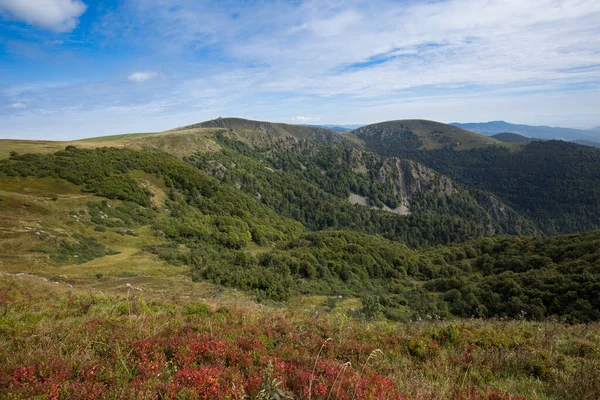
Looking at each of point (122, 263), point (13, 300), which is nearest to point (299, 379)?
point (13, 300)

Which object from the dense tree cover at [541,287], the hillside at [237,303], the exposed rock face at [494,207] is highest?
the hillside at [237,303]

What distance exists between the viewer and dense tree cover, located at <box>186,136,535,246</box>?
115000mm

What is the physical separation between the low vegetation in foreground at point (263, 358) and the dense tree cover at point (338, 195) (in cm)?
9129

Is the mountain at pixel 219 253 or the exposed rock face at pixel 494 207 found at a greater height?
the mountain at pixel 219 253

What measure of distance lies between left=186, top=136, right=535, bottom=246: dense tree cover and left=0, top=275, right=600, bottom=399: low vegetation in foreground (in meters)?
91.3

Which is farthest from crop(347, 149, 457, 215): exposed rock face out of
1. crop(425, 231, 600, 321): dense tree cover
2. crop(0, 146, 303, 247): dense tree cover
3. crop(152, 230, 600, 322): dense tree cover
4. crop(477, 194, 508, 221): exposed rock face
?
crop(425, 231, 600, 321): dense tree cover

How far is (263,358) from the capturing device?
530 centimetres

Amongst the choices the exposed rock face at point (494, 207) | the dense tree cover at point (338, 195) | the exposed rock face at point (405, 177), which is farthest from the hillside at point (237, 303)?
the exposed rock face at point (494, 207)

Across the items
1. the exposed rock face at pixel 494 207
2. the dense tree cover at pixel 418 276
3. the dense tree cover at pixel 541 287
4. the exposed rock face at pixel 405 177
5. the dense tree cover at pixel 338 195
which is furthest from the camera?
the exposed rock face at pixel 405 177

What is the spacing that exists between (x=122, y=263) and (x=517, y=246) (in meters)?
69.3

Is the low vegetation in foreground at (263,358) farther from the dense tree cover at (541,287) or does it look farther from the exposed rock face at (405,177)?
the exposed rock face at (405,177)

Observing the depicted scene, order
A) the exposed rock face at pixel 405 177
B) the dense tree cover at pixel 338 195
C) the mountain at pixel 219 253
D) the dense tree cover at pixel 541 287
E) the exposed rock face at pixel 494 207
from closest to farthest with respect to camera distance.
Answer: the mountain at pixel 219 253, the dense tree cover at pixel 541 287, the dense tree cover at pixel 338 195, the exposed rock face at pixel 494 207, the exposed rock face at pixel 405 177

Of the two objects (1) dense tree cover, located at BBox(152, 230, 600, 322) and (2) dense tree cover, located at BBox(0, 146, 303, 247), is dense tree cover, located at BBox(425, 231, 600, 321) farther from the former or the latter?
(2) dense tree cover, located at BBox(0, 146, 303, 247)

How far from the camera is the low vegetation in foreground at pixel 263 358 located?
401 centimetres
